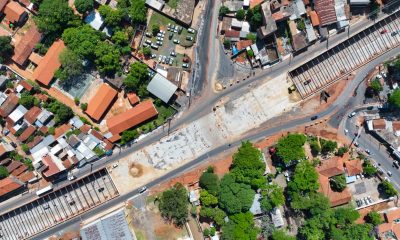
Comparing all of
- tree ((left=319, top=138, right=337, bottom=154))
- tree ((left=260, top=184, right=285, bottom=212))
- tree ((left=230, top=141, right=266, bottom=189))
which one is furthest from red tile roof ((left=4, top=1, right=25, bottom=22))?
tree ((left=319, top=138, right=337, bottom=154))

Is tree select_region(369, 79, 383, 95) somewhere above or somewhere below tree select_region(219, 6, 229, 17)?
below

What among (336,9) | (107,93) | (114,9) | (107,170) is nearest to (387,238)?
(336,9)

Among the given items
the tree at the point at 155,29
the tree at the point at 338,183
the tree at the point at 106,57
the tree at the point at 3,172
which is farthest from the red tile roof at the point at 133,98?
the tree at the point at 338,183

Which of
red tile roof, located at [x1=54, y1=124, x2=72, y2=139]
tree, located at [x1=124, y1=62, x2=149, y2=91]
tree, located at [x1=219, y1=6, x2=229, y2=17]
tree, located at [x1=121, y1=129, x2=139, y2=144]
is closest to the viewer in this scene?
tree, located at [x1=124, y1=62, x2=149, y2=91]

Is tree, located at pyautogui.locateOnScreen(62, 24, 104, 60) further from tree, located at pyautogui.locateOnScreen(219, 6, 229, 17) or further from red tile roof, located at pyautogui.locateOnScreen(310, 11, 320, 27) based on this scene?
red tile roof, located at pyautogui.locateOnScreen(310, 11, 320, 27)

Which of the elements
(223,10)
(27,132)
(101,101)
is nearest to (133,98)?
(101,101)

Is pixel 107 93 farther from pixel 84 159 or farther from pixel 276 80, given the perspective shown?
pixel 276 80
